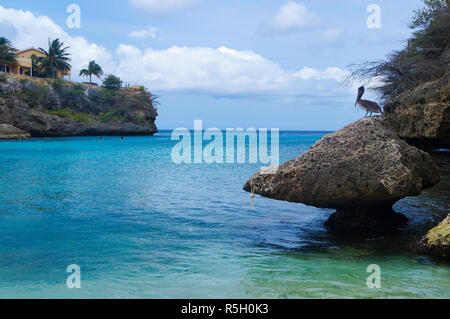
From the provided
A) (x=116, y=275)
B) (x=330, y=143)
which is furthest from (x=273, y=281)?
(x=330, y=143)

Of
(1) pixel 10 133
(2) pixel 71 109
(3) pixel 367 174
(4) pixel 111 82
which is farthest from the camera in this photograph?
(4) pixel 111 82

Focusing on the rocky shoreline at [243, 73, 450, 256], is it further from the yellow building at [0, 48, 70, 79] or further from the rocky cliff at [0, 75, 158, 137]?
the yellow building at [0, 48, 70, 79]

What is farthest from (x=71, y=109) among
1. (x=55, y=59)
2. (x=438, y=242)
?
(x=438, y=242)

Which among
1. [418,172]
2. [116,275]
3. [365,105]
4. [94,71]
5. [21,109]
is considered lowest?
[116,275]

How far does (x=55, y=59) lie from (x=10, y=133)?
19.6m

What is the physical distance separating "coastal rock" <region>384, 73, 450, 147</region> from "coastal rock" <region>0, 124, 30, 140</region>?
52509mm

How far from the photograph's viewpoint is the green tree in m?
73.6

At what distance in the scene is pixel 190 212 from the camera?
35.6 feet

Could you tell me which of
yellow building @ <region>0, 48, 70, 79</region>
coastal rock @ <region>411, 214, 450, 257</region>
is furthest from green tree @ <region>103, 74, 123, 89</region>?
coastal rock @ <region>411, 214, 450, 257</region>

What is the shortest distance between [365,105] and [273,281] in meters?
5.08

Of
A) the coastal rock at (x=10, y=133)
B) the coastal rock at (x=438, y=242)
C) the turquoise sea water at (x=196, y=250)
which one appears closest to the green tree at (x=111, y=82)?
the coastal rock at (x=10, y=133)

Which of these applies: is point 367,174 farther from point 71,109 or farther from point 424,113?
point 71,109

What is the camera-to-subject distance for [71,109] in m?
63.3
